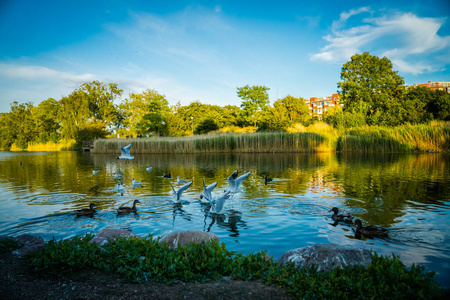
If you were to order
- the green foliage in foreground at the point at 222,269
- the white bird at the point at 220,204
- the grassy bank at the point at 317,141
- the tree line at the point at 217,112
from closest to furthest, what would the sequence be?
the green foliage in foreground at the point at 222,269, the white bird at the point at 220,204, the grassy bank at the point at 317,141, the tree line at the point at 217,112

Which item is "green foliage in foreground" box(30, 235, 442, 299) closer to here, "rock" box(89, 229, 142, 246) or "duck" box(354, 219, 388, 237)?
"rock" box(89, 229, 142, 246)

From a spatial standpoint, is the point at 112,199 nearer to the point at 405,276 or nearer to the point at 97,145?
the point at 405,276

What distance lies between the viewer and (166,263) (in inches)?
171

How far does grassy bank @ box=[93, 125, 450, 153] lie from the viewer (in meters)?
33.4

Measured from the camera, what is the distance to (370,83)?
58.6m

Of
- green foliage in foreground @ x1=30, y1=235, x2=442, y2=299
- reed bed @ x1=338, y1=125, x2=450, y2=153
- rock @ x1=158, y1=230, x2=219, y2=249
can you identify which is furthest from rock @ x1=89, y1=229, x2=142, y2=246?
reed bed @ x1=338, y1=125, x2=450, y2=153

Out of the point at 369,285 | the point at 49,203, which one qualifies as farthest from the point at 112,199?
the point at 369,285

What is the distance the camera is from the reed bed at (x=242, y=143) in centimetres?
3725

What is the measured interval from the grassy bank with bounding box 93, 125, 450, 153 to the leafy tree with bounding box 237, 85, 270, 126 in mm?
26949

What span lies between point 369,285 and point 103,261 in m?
3.77

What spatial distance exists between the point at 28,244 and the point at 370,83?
63.9m

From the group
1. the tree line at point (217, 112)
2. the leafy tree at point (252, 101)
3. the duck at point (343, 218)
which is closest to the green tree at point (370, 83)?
the tree line at point (217, 112)

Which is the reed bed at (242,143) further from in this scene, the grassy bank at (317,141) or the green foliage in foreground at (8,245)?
the green foliage in foreground at (8,245)

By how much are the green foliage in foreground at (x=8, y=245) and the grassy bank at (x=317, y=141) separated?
33502 millimetres
